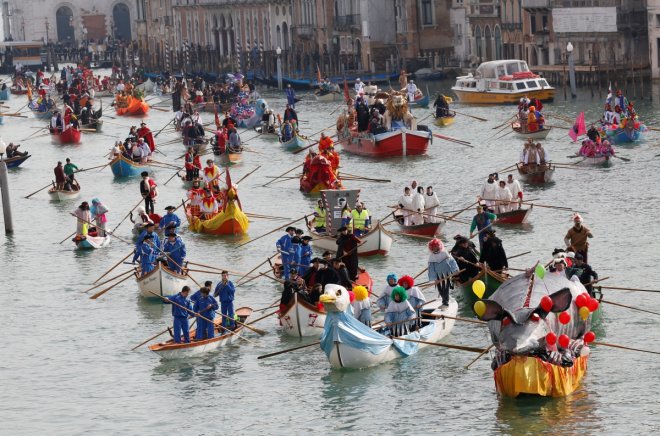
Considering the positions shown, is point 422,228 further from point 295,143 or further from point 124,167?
point 295,143

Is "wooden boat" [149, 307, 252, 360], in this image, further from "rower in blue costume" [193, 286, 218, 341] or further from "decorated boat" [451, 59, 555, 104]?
"decorated boat" [451, 59, 555, 104]

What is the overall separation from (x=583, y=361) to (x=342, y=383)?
4135 mm

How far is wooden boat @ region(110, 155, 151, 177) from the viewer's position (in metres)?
56.8

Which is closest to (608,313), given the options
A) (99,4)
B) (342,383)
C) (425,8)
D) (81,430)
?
(342,383)

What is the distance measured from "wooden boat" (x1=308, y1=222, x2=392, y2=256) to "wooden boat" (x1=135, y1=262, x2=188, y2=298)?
4827mm

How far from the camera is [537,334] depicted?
25.3 meters

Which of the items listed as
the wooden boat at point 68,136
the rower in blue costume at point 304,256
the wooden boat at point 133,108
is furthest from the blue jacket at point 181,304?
the wooden boat at point 133,108

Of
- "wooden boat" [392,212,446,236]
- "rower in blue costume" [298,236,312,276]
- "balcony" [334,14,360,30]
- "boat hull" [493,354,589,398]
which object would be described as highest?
"balcony" [334,14,360,30]

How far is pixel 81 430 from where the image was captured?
26.7 m

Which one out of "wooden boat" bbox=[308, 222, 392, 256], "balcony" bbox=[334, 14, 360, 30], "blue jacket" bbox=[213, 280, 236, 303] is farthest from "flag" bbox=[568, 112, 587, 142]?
"balcony" bbox=[334, 14, 360, 30]

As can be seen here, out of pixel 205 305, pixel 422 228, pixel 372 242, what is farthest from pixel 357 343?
pixel 422 228

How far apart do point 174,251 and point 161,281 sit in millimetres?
760

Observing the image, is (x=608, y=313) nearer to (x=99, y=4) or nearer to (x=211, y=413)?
(x=211, y=413)

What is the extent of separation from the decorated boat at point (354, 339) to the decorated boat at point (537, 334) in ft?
8.60
